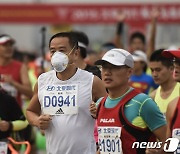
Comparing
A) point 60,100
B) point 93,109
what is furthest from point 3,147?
point 93,109

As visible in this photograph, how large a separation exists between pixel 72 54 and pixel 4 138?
5.34 ft

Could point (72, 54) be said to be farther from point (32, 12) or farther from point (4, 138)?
point (32, 12)

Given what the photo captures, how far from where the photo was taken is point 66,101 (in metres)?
9.51

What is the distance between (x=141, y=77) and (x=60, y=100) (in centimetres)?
477

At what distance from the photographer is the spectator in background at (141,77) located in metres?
13.9

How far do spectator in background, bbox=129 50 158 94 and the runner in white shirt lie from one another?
424 centimetres

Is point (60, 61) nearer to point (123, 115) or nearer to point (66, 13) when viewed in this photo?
point (123, 115)

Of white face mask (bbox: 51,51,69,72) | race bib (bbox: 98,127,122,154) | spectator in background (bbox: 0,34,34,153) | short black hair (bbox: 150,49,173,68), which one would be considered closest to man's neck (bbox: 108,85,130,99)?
race bib (bbox: 98,127,122,154)

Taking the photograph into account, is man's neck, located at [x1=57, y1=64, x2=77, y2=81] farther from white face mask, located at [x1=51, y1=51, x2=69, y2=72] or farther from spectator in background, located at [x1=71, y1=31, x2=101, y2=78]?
spectator in background, located at [x1=71, y1=31, x2=101, y2=78]

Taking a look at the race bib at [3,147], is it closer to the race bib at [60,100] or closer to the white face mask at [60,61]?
the race bib at [60,100]

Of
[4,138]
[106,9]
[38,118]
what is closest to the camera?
[38,118]

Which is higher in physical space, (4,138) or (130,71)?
(130,71)

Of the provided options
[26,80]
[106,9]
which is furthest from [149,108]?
[106,9]

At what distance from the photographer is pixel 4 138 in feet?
35.2
